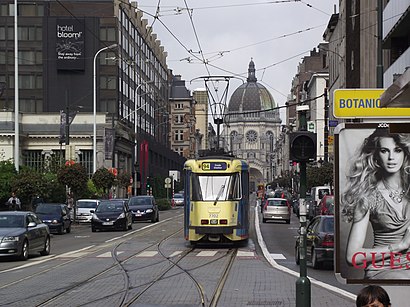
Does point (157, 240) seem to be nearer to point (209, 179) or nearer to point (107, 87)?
point (209, 179)

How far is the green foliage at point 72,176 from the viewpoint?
174ft

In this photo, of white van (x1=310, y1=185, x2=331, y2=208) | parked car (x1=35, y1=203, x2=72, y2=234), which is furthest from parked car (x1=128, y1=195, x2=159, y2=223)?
parked car (x1=35, y1=203, x2=72, y2=234)

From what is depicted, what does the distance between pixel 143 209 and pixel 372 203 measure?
45.0 m

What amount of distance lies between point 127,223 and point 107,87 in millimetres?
46744

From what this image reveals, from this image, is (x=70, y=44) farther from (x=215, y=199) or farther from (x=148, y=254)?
(x=148, y=254)

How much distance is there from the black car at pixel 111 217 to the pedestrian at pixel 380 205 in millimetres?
34310

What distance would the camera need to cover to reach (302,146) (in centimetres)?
1320

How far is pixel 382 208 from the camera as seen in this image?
990 cm

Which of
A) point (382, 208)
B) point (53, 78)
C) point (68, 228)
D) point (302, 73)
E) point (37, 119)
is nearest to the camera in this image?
point (382, 208)

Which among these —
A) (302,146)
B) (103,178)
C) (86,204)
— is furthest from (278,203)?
(302,146)

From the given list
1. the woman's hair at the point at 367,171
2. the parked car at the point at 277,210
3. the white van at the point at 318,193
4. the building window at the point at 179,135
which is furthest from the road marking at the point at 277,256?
the building window at the point at 179,135

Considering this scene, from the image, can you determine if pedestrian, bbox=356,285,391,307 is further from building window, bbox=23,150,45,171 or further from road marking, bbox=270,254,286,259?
building window, bbox=23,150,45,171

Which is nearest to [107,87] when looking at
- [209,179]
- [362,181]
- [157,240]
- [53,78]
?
[53,78]

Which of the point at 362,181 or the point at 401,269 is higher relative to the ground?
the point at 362,181
